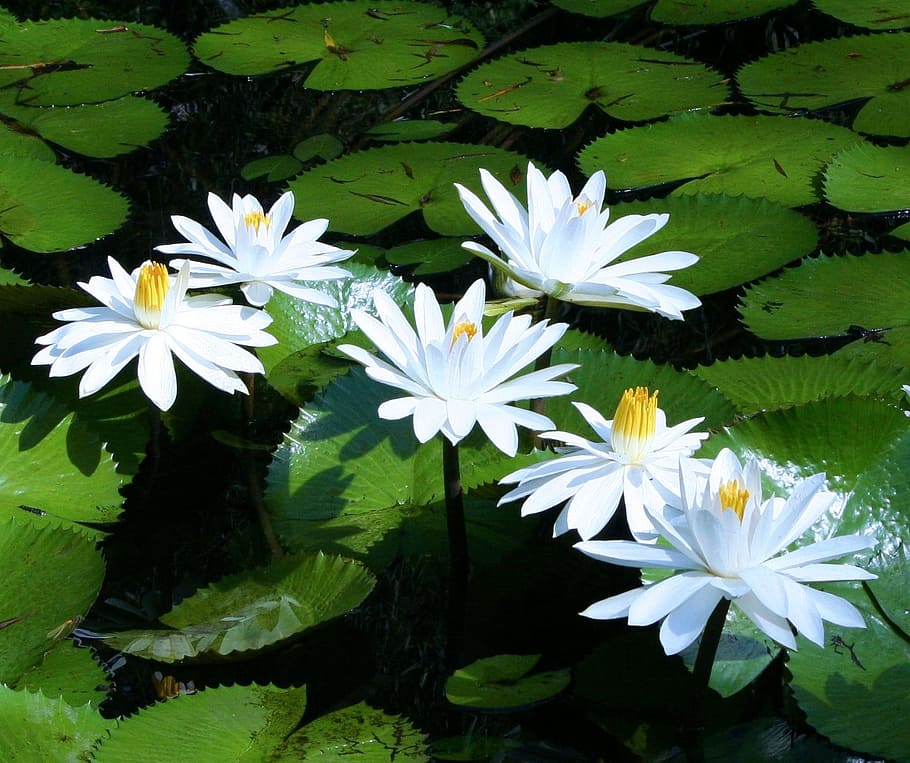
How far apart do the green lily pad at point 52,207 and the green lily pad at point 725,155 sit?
3.75 ft

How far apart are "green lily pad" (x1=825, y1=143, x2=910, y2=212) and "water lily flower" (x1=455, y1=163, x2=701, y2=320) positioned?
105cm

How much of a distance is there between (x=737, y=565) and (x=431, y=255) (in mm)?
1390

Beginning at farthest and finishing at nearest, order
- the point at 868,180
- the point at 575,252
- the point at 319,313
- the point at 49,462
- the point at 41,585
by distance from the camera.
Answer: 1. the point at 868,180
2. the point at 319,313
3. the point at 49,462
4. the point at 41,585
5. the point at 575,252

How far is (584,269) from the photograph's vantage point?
1212mm

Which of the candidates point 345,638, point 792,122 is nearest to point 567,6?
point 792,122

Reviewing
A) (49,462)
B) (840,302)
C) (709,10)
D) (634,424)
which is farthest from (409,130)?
(634,424)

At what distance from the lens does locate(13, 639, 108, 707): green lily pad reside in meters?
1.21

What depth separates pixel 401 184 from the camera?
2.35m

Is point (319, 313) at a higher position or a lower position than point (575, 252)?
lower

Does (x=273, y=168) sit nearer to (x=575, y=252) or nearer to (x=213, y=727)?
(x=575, y=252)

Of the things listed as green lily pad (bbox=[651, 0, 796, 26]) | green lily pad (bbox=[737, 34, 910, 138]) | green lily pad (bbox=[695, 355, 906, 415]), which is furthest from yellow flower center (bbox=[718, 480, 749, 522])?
green lily pad (bbox=[651, 0, 796, 26])

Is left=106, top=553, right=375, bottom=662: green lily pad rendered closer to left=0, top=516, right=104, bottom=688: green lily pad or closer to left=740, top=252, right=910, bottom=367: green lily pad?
left=0, top=516, right=104, bottom=688: green lily pad

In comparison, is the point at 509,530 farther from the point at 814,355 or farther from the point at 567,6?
the point at 567,6

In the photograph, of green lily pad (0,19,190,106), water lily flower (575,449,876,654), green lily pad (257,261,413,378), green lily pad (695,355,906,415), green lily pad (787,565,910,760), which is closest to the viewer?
water lily flower (575,449,876,654)
